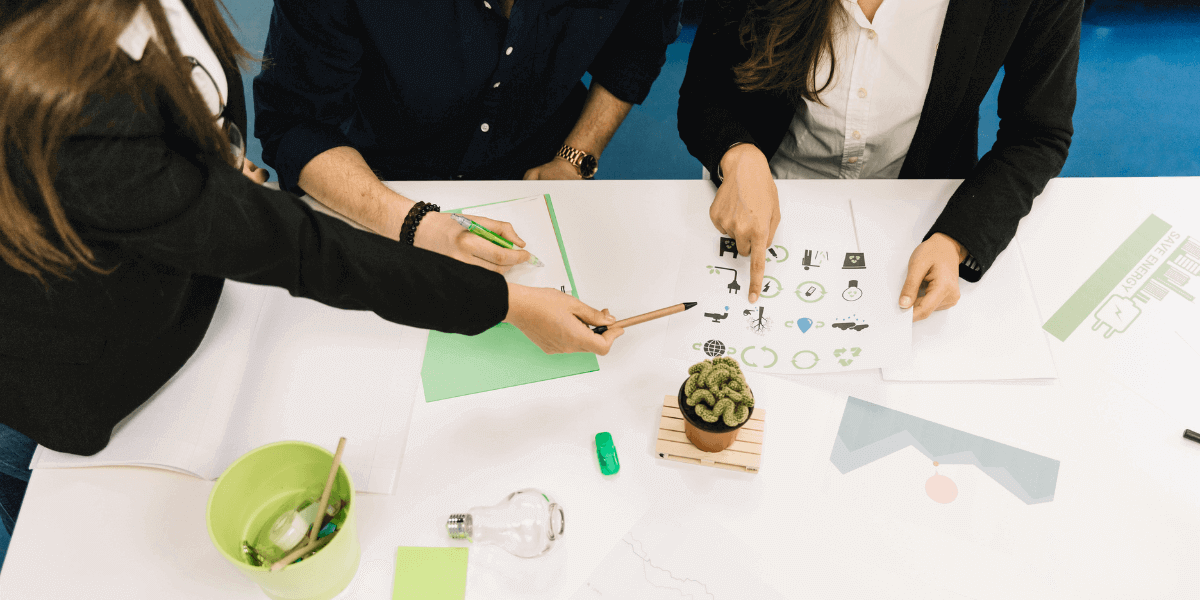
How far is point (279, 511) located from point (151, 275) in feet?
1.06

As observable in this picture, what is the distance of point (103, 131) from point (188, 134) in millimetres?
113

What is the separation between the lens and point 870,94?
1.20 meters

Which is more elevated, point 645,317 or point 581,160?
point 645,317

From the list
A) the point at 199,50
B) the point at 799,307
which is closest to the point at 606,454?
the point at 799,307

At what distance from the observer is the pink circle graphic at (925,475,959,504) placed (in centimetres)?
84

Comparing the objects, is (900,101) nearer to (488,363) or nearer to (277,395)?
(488,363)

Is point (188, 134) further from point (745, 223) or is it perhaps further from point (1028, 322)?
point (1028, 322)

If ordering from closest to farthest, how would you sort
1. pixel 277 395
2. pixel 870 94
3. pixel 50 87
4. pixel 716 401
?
pixel 50 87 → pixel 716 401 → pixel 277 395 → pixel 870 94

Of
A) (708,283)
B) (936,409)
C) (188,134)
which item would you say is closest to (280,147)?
(188,134)

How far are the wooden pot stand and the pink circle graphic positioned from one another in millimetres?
212

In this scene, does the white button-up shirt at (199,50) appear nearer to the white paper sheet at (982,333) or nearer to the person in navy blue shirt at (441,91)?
the person in navy blue shirt at (441,91)

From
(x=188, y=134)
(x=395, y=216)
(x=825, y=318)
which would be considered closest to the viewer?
(x=188, y=134)

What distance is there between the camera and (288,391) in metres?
0.93

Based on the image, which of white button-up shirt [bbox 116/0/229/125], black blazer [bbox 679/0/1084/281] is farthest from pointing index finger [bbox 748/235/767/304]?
white button-up shirt [bbox 116/0/229/125]
